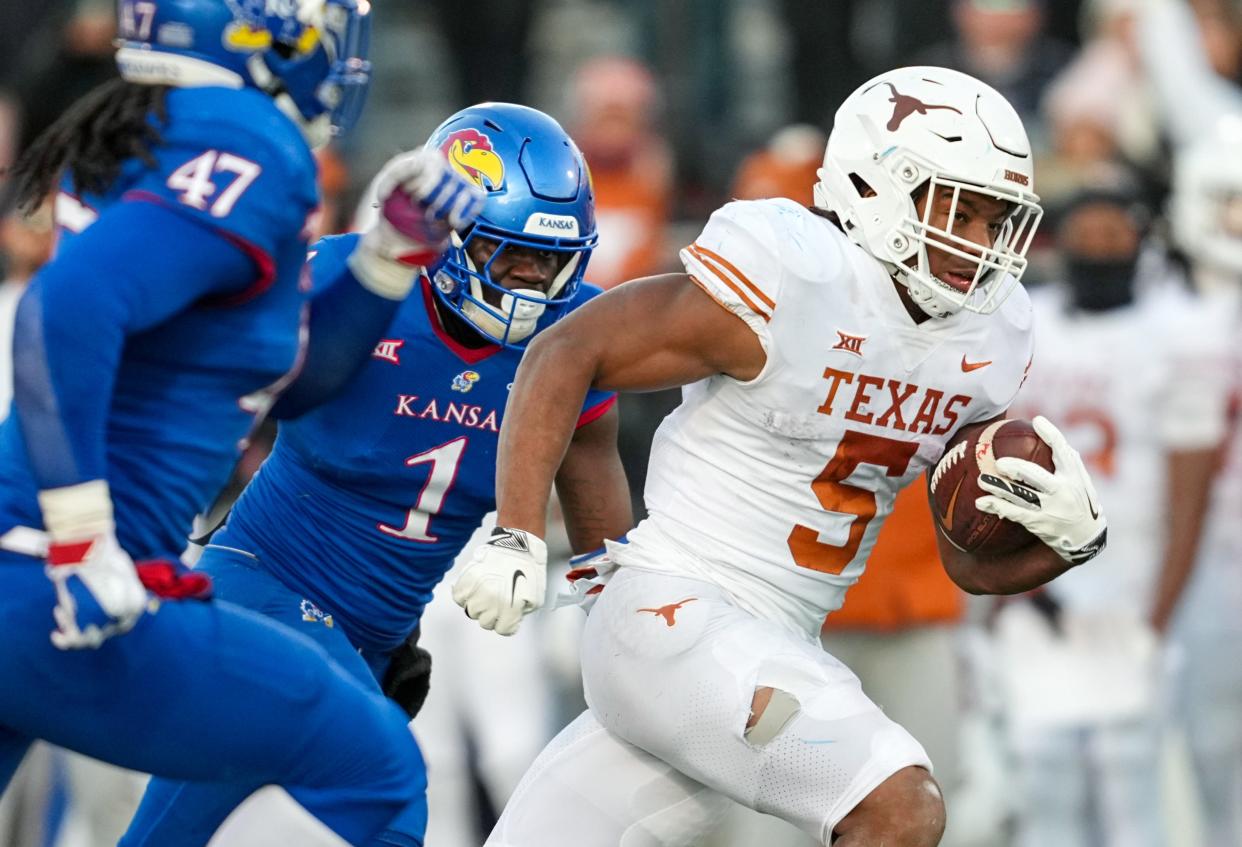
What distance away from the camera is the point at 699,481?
3.94 metres

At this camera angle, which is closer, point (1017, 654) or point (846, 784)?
point (846, 784)

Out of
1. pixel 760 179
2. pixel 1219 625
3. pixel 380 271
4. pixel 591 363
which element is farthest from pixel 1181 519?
pixel 380 271

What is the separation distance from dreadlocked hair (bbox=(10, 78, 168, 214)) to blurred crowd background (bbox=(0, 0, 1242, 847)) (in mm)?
2619

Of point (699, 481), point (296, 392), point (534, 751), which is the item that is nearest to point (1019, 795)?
point (534, 751)

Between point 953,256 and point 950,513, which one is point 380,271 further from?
point 950,513

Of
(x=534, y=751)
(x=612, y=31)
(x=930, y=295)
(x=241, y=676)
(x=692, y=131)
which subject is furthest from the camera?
(x=612, y=31)

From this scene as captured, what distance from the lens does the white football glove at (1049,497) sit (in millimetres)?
3770

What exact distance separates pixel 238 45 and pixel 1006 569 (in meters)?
1.76

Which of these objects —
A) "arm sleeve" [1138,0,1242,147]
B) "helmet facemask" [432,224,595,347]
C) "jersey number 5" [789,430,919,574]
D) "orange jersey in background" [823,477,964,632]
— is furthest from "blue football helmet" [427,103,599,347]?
"arm sleeve" [1138,0,1242,147]

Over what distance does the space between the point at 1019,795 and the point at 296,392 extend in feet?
12.3

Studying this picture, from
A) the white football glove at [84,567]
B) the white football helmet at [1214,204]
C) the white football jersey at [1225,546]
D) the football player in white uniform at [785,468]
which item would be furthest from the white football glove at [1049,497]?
the white football helmet at [1214,204]

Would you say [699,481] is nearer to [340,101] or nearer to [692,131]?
[340,101]

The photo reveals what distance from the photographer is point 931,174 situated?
12.6 feet

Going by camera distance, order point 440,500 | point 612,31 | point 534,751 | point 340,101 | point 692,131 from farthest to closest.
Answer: point 612,31
point 692,131
point 534,751
point 440,500
point 340,101
